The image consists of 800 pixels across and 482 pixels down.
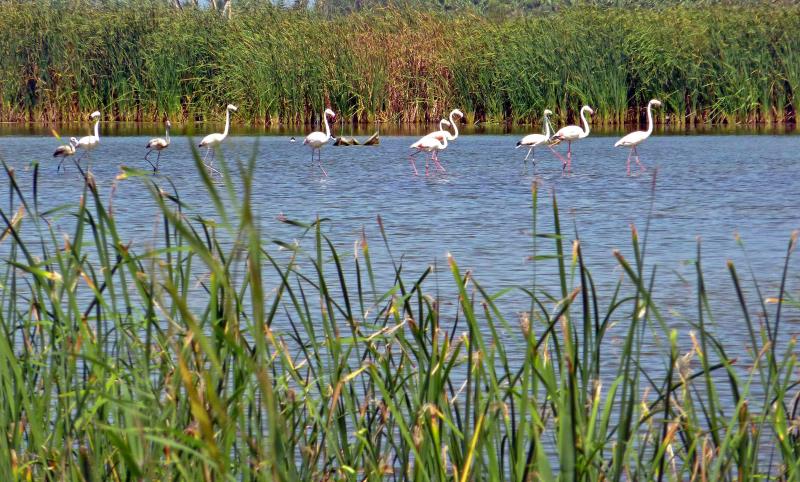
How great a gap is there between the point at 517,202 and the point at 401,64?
33.2 feet

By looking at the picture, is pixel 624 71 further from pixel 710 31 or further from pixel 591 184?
pixel 591 184

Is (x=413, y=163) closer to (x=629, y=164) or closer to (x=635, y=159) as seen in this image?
(x=629, y=164)

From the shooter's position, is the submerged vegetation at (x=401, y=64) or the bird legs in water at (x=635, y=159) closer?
the bird legs in water at (x=635, y=159)

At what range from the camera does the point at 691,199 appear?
1181cm

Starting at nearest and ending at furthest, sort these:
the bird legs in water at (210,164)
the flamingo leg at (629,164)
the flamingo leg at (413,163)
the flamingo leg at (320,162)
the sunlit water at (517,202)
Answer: the sunlit water at (517,202) < the flamingo leg at (629,164) < the flamingo leg at (320,162) < the flamingo leg at (413,163) < the bird legs in water at (210,164)

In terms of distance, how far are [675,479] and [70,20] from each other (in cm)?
2146

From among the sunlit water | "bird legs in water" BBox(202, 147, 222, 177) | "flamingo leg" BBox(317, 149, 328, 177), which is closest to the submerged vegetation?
the sunlit water

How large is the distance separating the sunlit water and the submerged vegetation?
1.39 meters

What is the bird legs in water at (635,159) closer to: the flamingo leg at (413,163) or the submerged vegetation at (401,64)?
the flamingo leg at (413,163)

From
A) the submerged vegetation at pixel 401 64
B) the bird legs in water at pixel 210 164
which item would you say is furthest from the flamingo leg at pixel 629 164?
the bird legs in water at pixel 210 164

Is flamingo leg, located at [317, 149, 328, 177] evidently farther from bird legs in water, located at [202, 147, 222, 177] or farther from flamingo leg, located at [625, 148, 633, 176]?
flamingo leg, located at [625, 148, 633, 176]

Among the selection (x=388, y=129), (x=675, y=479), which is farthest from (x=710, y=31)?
(x=675, y=479)

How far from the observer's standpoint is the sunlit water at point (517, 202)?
7258 mm

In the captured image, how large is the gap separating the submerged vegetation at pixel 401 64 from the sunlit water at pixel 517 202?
1.39 metres
